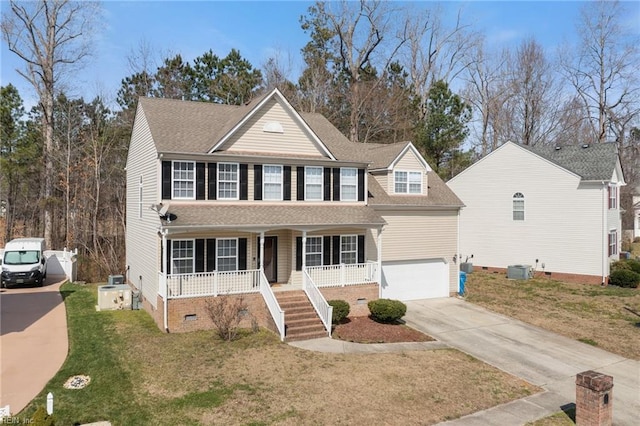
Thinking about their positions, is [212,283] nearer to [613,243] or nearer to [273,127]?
[273,127]

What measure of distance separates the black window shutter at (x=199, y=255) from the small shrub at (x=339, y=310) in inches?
202

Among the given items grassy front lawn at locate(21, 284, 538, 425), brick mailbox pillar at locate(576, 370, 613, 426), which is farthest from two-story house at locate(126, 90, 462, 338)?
brick mailbox pillar at locate(576, 370, 613, 426)

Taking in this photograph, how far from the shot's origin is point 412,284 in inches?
880

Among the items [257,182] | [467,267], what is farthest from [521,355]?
[467,267]

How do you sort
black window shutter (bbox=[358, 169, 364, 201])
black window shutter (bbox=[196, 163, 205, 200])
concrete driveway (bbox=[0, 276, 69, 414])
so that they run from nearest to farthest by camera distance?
concrete driveway (bbox=[0, 276, 69, 414]), black window shutter (bbox=[196, 163, 205, 200]), black window shutter (bbox=[358, 169, 364, 201])

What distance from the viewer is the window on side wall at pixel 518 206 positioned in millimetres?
29891

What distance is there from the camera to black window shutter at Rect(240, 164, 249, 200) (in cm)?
1811

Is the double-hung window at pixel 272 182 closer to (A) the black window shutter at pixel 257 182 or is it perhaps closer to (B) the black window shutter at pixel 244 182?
(A) the black window shutter at pixel 257 182

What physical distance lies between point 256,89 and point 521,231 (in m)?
23.2

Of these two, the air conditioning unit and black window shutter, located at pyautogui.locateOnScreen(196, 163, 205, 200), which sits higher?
black window shutter, located at pyautogui.locateOnScreen(196, 163, 205, 200)

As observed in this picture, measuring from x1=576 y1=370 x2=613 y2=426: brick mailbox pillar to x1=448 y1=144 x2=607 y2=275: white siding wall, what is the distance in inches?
773

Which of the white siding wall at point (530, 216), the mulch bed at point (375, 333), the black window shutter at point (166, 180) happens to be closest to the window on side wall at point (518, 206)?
the white siding wall at point (530, 216)

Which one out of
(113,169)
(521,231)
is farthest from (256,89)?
(521,231)

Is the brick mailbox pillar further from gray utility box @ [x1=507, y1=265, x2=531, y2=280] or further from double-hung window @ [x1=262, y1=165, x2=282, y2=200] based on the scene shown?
gray utility box @ [x1=507, y1=265, x2=531, y2=280]
